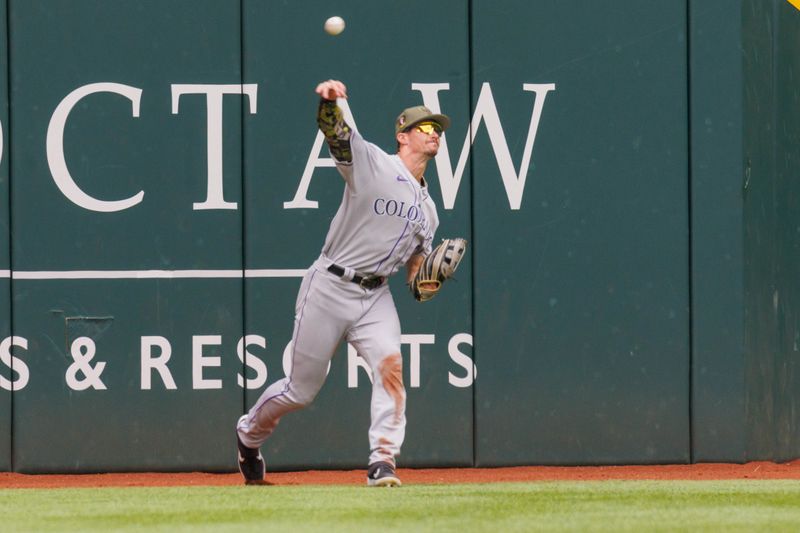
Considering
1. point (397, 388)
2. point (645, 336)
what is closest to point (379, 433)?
point (397, 388)

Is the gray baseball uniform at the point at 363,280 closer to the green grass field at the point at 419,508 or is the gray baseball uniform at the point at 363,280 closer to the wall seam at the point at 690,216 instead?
the green grass field at the point at 419,508

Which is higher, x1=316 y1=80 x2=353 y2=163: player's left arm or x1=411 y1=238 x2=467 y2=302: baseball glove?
x1=316 y1=80 x2=353 y2=163: player's left arm

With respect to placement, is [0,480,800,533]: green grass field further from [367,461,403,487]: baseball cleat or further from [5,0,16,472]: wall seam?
[5,0,16,472]: wall seam

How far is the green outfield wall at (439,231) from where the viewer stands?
8617mm

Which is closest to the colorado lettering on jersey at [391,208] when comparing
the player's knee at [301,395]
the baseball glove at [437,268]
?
the baseball glove at [437,268]

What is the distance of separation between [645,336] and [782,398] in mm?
1090

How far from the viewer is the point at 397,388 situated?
7.05 meters

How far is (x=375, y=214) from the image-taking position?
281 inches

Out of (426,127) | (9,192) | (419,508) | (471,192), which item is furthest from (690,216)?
(9,192)

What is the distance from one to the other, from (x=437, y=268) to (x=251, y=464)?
1493 mm

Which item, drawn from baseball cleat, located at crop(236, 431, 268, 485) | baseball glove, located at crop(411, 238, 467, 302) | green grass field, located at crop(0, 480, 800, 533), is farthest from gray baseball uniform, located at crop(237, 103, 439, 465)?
green grass field, located at crop(0, 480, 800, 533)

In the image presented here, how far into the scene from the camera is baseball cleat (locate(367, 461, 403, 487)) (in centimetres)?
696

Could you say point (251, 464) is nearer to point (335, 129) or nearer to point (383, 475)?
point (383, 475)

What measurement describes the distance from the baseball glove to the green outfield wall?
59.8 inches
